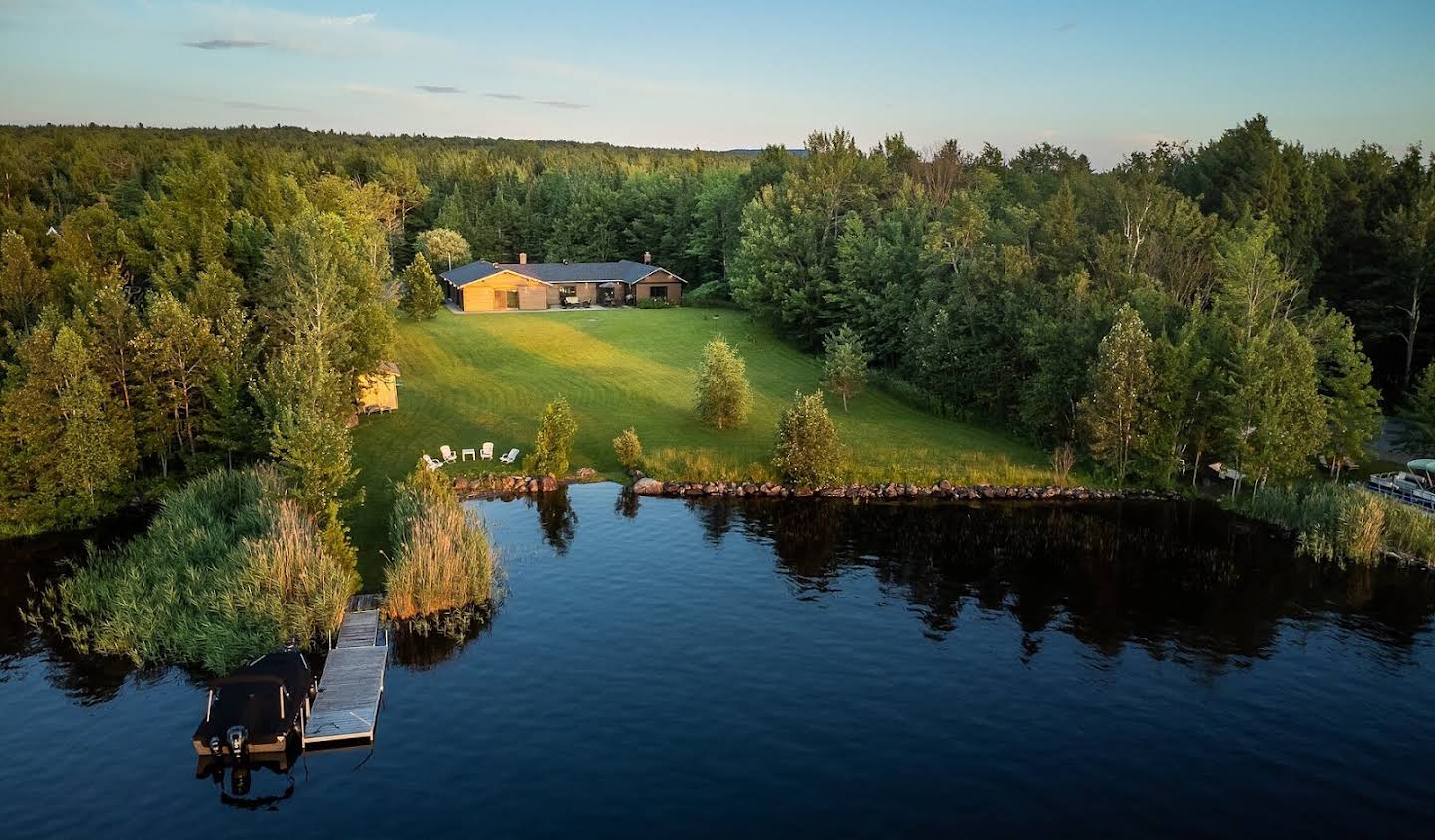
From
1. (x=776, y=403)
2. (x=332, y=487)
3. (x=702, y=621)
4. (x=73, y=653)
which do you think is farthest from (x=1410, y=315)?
(x=73, y=653)

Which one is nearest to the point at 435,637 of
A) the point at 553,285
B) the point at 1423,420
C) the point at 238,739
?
the point at 238,739

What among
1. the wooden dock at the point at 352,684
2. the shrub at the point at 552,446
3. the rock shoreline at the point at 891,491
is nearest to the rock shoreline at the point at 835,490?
the rock shoreline at the point at 891,491

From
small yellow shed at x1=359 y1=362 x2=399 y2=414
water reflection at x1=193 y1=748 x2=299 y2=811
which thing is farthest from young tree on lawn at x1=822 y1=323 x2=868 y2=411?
water reflection at x1=193 y1=748 x2=299 y2=811

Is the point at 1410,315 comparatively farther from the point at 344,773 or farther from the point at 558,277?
the point at 558,277

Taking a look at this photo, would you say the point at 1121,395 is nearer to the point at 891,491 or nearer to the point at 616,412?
the point at 891,491

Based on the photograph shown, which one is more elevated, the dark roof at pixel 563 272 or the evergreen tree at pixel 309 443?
the dark roof at pixel 563 272

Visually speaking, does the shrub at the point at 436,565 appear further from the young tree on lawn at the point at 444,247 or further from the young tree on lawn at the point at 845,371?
the young tree on lawn at the point at 444,247
